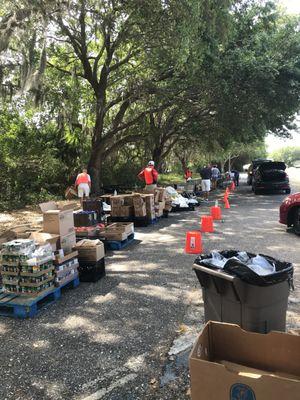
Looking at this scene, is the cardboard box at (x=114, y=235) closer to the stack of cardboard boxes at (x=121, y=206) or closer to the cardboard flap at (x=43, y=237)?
the stack of cardboard boxes at (x=121, y=206)

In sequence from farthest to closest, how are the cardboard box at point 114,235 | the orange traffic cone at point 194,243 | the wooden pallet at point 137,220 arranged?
1. the wooden pallet at point 137,220
2. the cardboard box at point 114,235
3. the orange traffic cone at point 194,243

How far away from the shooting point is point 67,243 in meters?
6.23

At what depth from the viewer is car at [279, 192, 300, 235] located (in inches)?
375

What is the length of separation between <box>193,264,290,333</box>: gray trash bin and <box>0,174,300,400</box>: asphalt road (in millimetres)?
673

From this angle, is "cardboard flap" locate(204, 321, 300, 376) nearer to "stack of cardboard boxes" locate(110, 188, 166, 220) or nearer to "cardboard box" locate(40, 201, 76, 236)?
"cardboard box" locate(40, 201, 76, 236)

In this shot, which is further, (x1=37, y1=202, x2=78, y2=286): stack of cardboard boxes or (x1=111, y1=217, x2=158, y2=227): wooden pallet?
(x1=111, y1=217, x2=158, y2=227): wooden pallet

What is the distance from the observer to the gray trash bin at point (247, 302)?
3480 mm

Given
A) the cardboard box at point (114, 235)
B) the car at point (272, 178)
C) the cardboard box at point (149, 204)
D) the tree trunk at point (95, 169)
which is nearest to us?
the cardboard box at point (114, 235)

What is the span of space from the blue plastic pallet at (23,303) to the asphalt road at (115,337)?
113 mm

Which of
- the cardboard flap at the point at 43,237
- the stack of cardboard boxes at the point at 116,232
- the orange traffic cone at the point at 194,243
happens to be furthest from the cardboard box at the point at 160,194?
the cardboard flap at the point at 43,237

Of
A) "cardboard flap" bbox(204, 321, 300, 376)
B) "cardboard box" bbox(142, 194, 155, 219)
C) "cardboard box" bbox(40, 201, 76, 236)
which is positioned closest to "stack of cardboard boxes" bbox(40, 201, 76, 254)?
"cardboard box" bbox(40, 201, 76, 236)

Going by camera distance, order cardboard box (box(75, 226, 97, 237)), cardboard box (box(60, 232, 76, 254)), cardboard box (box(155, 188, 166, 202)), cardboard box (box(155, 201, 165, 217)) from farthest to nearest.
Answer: cardboard box (box(155, 188, 166, 202))
cardboard box (box(155, 201, 165, 217))
cardboard box (box(75, 226, 97, 237))
cardboard box (box(60, 232, 76, 254))

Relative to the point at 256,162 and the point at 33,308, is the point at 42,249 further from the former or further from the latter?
the point at 256,162

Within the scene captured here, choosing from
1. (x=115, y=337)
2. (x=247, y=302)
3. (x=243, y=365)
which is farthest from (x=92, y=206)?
(x=243, y=365)
